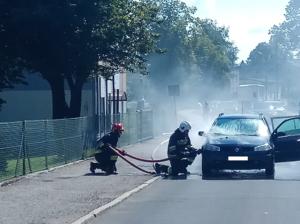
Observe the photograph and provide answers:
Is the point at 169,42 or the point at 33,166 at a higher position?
the point at 169,42

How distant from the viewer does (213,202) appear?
16.0 m

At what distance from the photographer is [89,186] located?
1941cm

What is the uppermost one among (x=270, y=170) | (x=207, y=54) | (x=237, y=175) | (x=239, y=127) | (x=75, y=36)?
(x=207, y=54)

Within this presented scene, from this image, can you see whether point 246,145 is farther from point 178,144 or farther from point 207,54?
point 207,54

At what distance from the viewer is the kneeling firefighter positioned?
22969mm

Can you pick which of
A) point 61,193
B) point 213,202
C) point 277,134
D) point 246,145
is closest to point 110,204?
point 213,202

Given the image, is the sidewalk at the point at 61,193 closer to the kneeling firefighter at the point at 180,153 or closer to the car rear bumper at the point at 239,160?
the kneeling firefighter at the point at 180,153

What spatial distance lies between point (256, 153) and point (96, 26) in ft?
38.0

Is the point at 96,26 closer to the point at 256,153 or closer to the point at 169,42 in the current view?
the point at 256,153

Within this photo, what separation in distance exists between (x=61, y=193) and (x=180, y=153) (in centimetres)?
597

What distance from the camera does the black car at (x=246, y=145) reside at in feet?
72.5

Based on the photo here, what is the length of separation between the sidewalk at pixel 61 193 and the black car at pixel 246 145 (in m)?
1.88

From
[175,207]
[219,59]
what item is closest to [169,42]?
[219,59]

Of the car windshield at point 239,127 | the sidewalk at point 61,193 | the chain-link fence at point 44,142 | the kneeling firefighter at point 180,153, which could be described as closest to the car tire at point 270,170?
the car windshield at point 239,127
